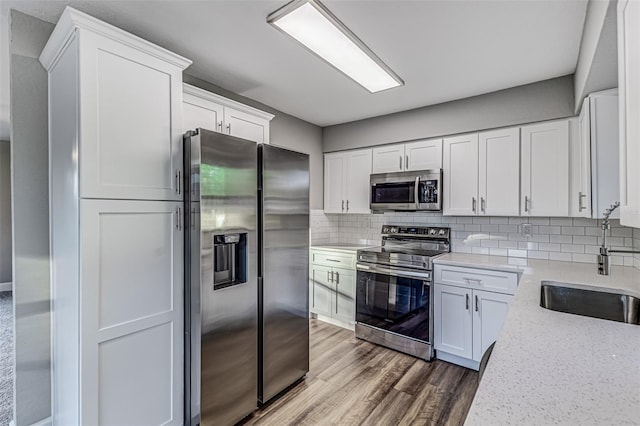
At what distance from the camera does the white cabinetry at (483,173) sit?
2.86m

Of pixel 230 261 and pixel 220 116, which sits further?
pixel 220 116

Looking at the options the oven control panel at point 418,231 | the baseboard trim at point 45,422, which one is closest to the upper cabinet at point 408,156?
the oven control panel at point 418,231

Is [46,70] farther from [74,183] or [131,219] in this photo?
[131,219]

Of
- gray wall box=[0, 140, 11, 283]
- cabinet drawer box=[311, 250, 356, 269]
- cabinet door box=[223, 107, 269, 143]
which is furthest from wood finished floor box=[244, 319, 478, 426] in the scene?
gray wall box=[0, 140, 11, 283]

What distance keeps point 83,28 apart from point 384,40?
66.4 inches

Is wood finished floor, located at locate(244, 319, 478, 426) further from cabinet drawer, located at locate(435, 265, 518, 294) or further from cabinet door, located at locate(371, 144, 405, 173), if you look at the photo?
cabinet door, located at locate(371, 144, 405, 173)

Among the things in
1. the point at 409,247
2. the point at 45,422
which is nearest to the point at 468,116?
the point at 409,247

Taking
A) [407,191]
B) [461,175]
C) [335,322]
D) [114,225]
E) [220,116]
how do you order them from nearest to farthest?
[114,225], [220,116], [461,175], [407,191], [335,322]

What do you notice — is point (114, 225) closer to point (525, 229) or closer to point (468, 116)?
point (468, 116)

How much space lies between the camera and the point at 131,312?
66.5 inches

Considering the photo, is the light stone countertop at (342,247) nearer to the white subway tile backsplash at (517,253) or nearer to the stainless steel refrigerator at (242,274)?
the stainless steel refrigerator at (242,274)

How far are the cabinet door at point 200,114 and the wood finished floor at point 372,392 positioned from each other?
209cm

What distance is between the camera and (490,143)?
298 centimetres

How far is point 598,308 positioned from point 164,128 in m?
2.71
